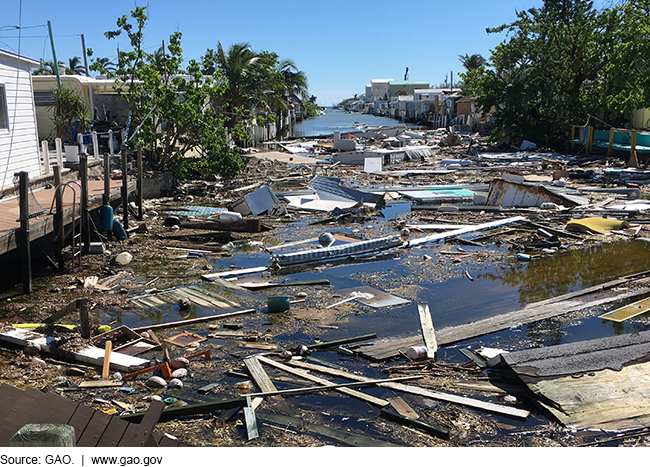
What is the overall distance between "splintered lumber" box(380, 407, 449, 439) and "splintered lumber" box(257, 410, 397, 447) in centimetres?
43

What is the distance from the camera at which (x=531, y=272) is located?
A: 12133mm

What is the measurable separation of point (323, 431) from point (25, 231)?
7118 mm

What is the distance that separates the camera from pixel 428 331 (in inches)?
336

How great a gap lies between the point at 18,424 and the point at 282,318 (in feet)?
18.2

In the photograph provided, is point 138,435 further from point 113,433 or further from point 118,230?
point 118,230

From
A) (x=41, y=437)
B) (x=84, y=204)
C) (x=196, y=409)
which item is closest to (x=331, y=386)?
(x=196, y=409)

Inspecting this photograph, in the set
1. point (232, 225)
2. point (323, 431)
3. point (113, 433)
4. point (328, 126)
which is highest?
point (328, 126)

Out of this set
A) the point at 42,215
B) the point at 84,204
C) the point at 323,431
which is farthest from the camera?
the point at 84,204

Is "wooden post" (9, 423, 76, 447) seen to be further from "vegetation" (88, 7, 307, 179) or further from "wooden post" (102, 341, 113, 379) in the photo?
"vegetation" (88, 7, 307, 179)

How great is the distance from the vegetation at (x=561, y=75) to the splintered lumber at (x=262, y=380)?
26111 mm

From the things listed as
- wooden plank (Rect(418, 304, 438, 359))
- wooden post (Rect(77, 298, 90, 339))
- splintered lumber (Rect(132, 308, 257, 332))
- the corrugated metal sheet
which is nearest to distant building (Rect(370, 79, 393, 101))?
the corrugated metal sheet

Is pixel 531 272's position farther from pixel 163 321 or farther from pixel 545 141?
Result: pixel 545 141

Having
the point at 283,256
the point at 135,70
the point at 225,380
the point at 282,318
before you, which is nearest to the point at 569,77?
the point at 135,70

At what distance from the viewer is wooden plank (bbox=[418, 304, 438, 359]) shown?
783 centimetres
